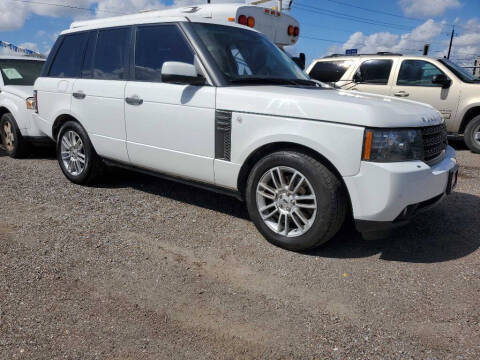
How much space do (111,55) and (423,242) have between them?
3733 millimetres

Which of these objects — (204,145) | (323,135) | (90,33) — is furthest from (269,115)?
(90,33)

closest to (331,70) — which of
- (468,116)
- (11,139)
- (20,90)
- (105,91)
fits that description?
(468,116)

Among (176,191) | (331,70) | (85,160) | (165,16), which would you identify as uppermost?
(165,16)

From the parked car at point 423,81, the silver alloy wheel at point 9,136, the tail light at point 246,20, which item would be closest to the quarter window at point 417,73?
the parked car at point 423,81

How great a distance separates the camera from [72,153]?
5.23 meters

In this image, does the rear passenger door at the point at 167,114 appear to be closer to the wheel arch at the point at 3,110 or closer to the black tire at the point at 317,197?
the black tire at the point at 317,197

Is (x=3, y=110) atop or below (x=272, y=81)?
below

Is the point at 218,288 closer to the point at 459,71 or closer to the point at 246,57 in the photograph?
the point at 246,57

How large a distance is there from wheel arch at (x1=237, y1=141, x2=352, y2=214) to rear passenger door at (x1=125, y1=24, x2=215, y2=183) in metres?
0.31

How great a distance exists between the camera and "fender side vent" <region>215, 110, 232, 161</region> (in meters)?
3.60

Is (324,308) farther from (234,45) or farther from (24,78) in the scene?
(24,78)

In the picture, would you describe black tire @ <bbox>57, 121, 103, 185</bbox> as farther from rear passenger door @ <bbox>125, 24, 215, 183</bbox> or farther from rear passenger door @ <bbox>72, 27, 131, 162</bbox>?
rear passenger door @ <bbox>125, 24, 215, 183</bbox>

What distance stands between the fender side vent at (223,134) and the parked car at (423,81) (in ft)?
17.9

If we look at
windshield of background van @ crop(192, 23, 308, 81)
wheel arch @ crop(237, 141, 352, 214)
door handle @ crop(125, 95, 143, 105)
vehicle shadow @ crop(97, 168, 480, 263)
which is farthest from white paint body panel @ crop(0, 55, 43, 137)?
wheel arch @ crop(237, 141, 352, 214)
